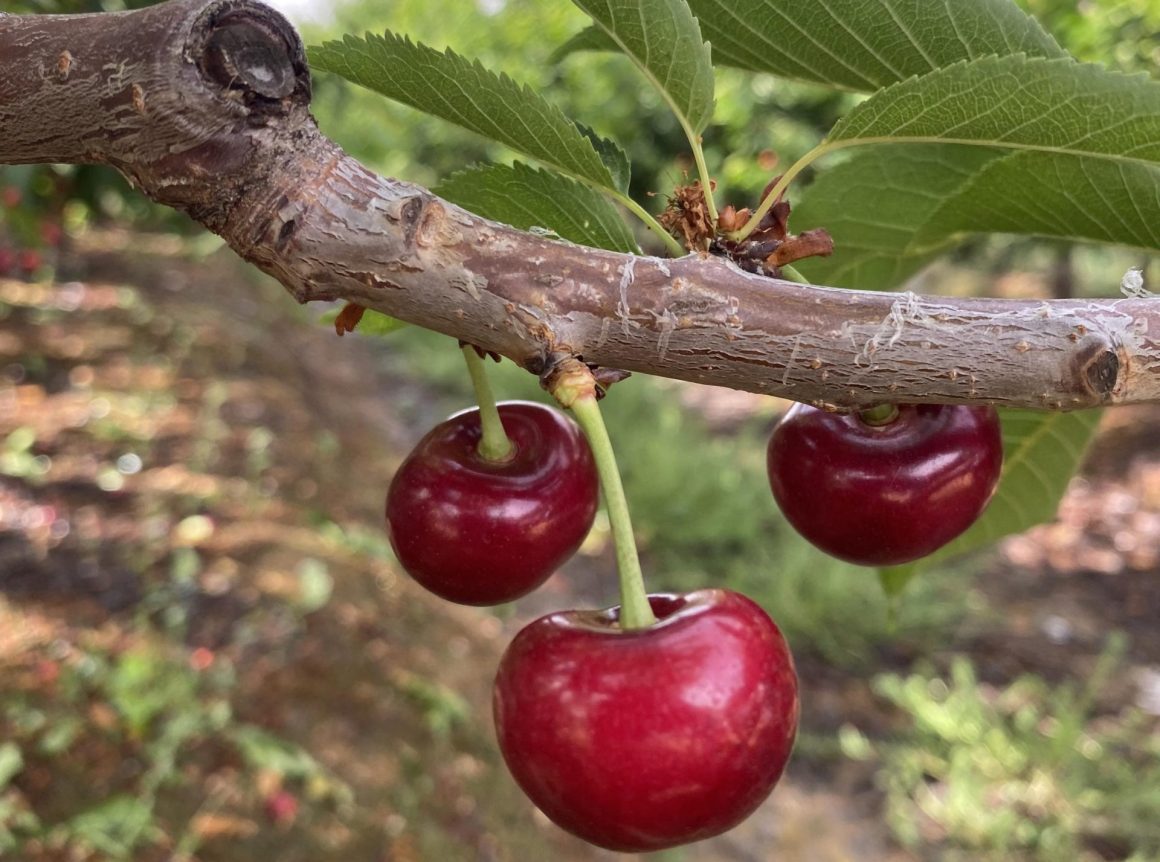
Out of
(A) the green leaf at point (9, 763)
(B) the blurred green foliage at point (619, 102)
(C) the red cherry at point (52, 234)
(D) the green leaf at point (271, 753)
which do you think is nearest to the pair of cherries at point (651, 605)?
(A) the green leaf at point (9, 763)

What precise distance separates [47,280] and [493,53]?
432cm

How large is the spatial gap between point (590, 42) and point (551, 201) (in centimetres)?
28

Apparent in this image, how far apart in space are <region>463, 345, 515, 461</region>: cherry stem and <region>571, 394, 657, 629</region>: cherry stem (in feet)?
0.83

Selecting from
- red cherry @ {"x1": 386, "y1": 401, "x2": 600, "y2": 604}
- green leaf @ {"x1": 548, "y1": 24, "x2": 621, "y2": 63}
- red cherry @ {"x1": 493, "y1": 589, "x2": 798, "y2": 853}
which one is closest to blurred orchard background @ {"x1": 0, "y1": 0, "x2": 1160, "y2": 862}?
red cherry @ {"x1": 386, "y1": 401, "x2": 600, "y2": 604}

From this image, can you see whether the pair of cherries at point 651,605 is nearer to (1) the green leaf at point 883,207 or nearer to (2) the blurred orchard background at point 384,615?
(1) the green leaf at point 883,207

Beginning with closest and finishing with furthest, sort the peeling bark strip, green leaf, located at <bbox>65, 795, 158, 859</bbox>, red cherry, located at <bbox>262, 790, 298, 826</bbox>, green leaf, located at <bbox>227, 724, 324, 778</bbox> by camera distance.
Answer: the peeling bark strip, green leaf, located at <bbox>65, 795, 158, 859</bbox>, red cherry, located at <bbox>262, 790, 298, 826</bbox>, green leaf, located at <bbox>227, 724, 324, 778</bbox>

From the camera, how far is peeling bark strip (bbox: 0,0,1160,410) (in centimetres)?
69

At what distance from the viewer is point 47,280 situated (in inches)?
313

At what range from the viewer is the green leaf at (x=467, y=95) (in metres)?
0.81

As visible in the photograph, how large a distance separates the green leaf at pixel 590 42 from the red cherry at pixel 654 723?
2.00 ft

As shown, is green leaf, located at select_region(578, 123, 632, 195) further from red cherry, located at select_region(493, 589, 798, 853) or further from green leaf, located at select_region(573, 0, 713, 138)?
red cherry, located at select_region(493, 589, 798, 853)

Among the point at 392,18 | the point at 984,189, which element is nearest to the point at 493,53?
the point at 392,18

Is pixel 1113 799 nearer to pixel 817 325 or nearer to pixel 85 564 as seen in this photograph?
pixel 817 325

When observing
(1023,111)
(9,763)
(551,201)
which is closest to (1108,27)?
(1023,111)
